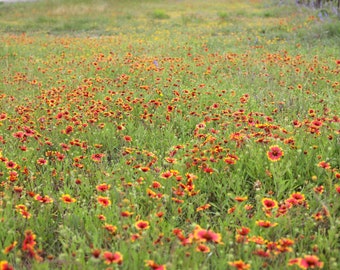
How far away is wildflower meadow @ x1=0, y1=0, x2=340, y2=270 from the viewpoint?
82.0 inches

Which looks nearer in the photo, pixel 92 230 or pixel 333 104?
pixel 92 230

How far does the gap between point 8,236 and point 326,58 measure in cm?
718

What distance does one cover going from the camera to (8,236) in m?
2.26

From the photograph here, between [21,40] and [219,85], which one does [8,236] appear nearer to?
[219,85]

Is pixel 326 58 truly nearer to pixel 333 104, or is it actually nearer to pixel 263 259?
pixel 333 104

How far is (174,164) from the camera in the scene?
3.01 meters

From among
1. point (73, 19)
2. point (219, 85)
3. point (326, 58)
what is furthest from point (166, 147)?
point (73, 19)

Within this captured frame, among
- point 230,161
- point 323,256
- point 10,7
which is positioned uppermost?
point 10,7

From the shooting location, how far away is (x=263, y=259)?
6.71 feet

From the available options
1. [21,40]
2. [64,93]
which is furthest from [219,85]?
[21,40]

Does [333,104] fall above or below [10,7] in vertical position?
below

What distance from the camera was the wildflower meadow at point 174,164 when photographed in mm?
2084

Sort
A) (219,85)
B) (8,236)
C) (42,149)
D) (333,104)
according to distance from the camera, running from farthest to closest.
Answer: (219,85), (333,104), (42,149), (8,236)

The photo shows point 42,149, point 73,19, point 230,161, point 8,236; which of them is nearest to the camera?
point 8,236
